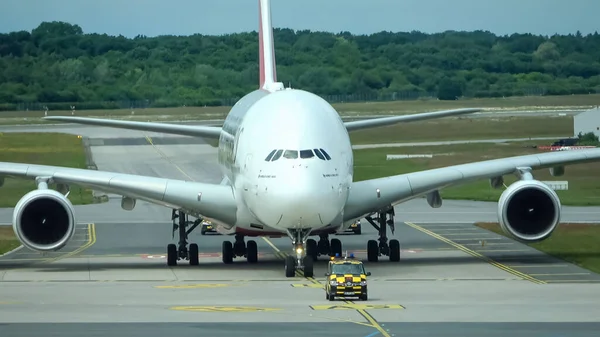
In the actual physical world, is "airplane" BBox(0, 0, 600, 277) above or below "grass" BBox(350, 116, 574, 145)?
above

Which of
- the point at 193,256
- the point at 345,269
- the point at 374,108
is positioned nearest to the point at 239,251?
the point at 193,256

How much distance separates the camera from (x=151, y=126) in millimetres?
40625

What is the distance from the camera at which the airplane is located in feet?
106

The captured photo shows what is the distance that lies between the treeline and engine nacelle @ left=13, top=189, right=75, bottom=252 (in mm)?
55127

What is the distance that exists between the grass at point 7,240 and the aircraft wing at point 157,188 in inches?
296

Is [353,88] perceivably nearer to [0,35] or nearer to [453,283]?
[0,35]

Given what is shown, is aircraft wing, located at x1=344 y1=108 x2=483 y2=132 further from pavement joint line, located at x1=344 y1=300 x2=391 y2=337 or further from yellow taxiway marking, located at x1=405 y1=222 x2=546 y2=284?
pavement joint line, located at x1=344 y1=300 x2=391 y2=337

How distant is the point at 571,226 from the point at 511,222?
12.8 metres

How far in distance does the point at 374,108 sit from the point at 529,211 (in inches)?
2675

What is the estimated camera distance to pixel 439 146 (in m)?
85.8

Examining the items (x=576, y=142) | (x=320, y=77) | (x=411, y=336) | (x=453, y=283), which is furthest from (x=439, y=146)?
(x=411, y=336)

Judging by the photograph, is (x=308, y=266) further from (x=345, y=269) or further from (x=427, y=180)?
(x=427, y=180)

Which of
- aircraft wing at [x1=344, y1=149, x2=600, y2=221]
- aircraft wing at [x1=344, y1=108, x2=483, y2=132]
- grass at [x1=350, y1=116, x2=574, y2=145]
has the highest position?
aircraft wing at [x1=344, y1=108, x2=483, y2=132]

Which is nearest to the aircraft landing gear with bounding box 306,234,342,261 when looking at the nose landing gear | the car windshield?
the nose landing gear
